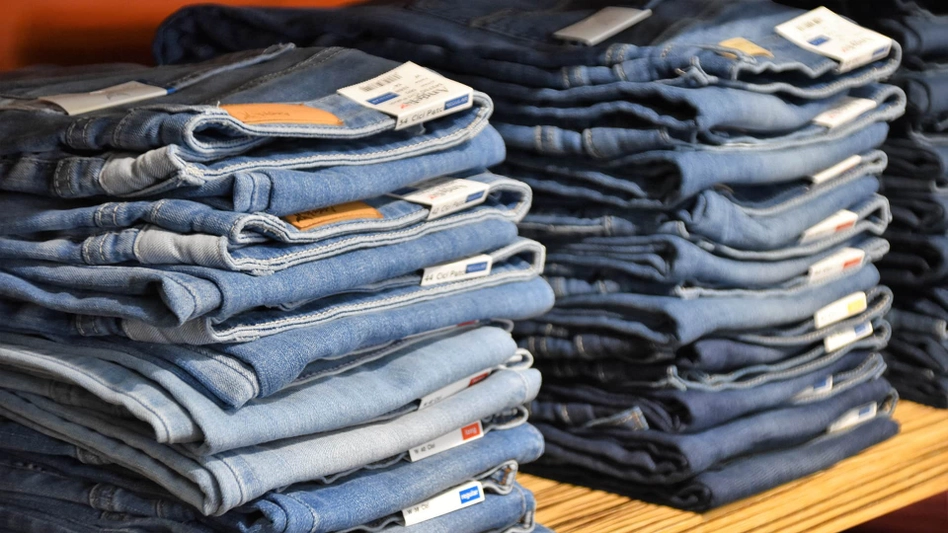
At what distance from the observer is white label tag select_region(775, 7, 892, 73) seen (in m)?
0.93

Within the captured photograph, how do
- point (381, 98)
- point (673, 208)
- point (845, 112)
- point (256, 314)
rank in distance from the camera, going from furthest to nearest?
point (845, 112) < point (673, 208) < point (381, 98) < point (256, 314)

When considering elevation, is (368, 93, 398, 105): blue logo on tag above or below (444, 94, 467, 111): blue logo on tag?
above

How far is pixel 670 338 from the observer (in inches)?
33.8

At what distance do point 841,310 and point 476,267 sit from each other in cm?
40

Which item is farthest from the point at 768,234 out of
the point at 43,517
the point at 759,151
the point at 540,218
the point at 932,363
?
the point at 43,517

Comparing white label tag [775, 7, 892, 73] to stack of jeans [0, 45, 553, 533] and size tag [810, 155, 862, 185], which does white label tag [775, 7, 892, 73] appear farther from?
stack of jeans [0, 45, 553, 533]

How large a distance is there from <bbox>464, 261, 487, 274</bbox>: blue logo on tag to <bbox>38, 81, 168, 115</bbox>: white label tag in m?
0.25

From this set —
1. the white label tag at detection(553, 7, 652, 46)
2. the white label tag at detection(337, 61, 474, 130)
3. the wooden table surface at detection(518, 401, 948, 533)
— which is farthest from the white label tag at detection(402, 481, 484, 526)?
the white label tag at detection(553, 7, 652, 46)

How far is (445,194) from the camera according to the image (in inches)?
29.3

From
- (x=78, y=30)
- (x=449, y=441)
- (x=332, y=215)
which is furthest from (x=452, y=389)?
(x=78, y=30)

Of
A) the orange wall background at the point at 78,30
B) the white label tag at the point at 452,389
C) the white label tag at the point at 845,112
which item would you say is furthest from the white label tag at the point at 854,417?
the orange wall background at the point at 78,30

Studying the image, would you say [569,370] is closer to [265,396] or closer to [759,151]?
[759,151]

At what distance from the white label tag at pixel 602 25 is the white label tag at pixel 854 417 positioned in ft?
1.29

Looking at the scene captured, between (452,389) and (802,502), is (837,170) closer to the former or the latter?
(802,502)
